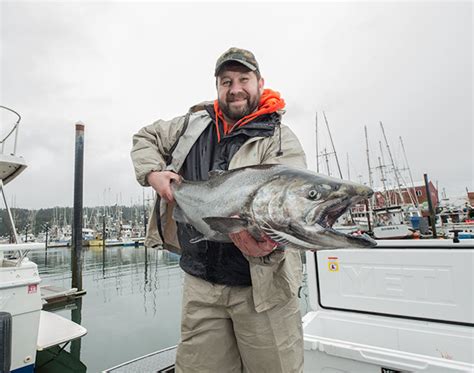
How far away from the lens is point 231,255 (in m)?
2.17

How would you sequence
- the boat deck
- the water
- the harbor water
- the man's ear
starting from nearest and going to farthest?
the man's ear < the boat deck < the harbor water < the water

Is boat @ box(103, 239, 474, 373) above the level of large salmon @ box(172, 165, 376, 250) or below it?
below

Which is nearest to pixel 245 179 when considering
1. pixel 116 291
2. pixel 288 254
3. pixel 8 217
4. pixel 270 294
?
pixel 288 254

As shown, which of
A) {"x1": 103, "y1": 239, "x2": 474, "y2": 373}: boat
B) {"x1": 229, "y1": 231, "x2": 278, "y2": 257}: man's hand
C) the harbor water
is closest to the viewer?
{"x1": 229, "y1": 231, "x2": 278, "y2": 257}: man's hand

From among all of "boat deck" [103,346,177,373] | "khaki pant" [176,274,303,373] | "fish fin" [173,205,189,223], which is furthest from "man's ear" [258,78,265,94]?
"boat deck" [103,346,177,373]

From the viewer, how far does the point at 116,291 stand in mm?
16750

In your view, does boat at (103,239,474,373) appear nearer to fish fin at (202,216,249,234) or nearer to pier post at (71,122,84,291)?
fish fin at (202,216,249,234)

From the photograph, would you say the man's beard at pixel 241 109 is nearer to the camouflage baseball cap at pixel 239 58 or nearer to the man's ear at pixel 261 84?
the man's ear at pixel 261 84

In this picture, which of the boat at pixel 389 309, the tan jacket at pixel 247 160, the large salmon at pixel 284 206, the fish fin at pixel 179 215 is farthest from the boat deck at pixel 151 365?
the large salmon at pixel 284 206

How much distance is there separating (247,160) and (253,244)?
72cm

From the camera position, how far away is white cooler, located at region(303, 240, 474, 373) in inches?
117

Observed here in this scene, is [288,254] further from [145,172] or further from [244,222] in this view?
[145,172]

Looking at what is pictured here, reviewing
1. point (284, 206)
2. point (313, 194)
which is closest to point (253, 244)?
point (284, 206)

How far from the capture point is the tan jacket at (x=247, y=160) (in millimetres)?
1960
